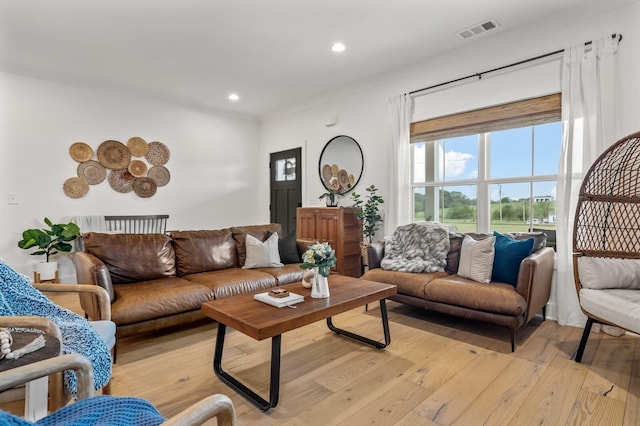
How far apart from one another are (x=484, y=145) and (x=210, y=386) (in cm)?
341

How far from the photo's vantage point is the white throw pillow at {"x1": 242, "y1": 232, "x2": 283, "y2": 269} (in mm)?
3498

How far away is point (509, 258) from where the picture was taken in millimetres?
2812

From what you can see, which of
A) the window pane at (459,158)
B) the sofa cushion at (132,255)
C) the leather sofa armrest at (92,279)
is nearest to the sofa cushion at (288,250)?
the sofa cushion at (132,255)

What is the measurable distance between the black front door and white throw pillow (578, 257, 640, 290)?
4.07 m

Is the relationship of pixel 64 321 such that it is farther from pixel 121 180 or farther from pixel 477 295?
pixel 121 180

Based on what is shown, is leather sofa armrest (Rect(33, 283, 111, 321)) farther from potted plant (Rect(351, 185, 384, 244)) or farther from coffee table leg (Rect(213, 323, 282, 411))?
potted plant (Rect(351, 185, 384, 244))

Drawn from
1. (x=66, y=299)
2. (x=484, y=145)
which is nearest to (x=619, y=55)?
(x=484, y=145)

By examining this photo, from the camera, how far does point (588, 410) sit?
1729 millimetres

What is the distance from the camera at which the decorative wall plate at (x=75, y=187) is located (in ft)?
14.8

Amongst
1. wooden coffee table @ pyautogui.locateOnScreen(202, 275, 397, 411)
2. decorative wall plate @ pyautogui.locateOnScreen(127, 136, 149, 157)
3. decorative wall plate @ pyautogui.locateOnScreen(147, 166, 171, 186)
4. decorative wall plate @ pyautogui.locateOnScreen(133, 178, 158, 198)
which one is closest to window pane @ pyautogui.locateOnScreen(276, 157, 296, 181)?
decorative wall plate @ pyautogui.locateOnScreen(147, 166, 171, 186)

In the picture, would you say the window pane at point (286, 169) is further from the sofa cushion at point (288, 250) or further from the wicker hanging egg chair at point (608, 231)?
the wicker hanging egg chair at point (608, 231)

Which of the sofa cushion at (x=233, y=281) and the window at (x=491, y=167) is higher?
the window at (x=491, y=167)

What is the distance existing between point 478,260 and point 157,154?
4701 millimetres

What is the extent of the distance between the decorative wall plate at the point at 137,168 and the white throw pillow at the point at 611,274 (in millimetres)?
5362
